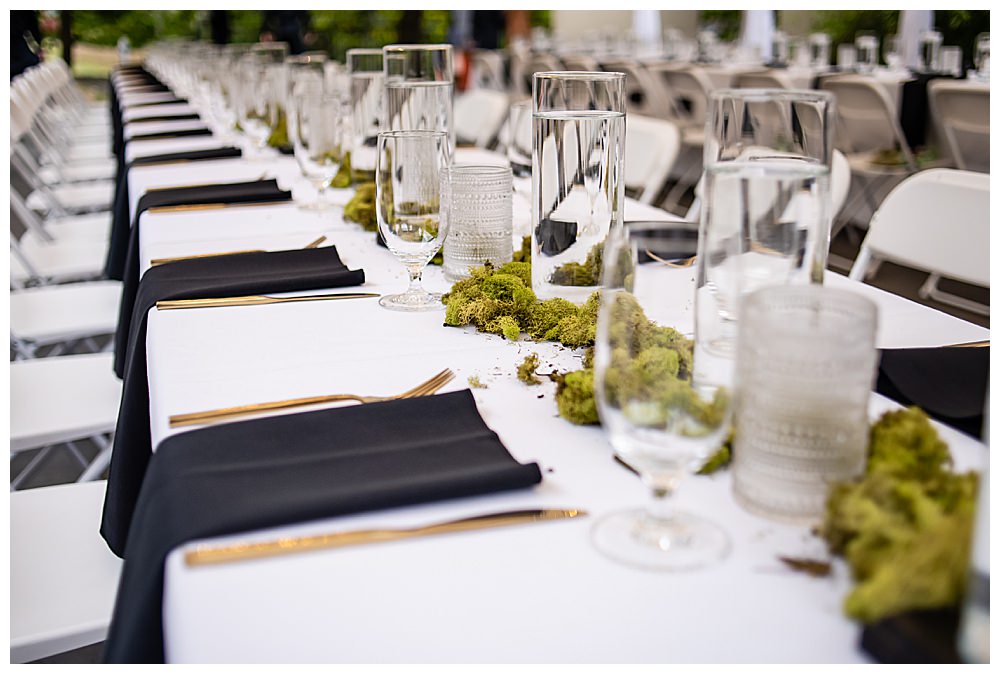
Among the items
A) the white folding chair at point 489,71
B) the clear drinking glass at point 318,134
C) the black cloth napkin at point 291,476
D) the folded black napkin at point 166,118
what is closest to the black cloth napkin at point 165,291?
the black cloth napkin at point 291,476

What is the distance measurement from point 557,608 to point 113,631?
0.35 meters

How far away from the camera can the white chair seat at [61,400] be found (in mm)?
1688

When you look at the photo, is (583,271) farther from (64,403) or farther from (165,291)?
(64,403)

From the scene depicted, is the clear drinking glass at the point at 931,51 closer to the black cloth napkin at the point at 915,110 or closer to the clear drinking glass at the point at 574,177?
the black cloth napkin at the point at 915,110

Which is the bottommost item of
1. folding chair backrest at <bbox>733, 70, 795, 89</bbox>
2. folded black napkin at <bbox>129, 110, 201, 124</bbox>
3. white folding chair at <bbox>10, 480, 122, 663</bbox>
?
white folding chair at <bbox>10, 480, 122, 663</bbox>

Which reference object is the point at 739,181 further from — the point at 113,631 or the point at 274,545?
the point at 113,631

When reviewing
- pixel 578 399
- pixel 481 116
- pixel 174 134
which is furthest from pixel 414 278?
pixel 481 116

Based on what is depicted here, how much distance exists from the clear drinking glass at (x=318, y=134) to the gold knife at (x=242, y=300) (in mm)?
723

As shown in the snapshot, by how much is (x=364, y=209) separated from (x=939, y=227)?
3.49 feet

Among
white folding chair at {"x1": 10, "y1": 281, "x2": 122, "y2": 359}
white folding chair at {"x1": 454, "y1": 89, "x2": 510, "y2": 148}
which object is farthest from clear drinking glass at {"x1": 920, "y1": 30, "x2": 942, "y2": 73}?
white folding chair at {"x1": 10, "y1": 281, "x2": 122, "y2": 359}

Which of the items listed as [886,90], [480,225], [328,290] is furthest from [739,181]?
[886,90]

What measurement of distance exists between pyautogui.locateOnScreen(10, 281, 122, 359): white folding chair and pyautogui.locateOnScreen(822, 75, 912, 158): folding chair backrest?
332cm

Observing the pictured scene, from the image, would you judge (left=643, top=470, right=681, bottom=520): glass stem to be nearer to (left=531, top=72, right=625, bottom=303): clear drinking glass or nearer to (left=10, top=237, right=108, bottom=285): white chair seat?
(left=531, top=72, right=625, bottom=303): clear drinking glass

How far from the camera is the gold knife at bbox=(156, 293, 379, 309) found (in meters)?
1.32
